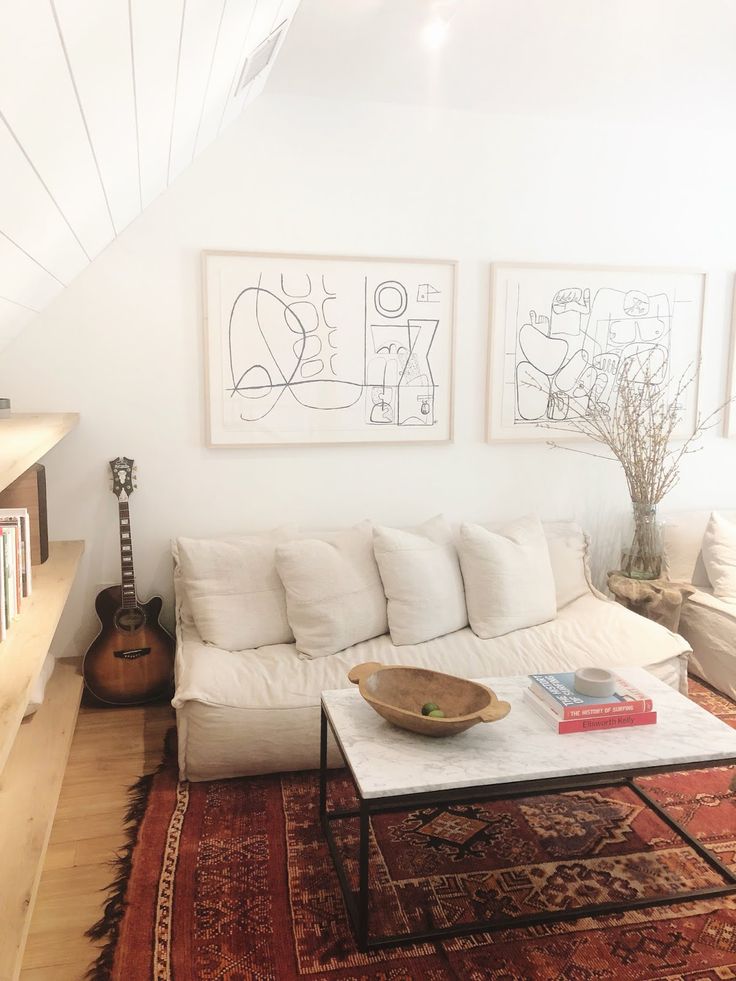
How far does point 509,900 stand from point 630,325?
262cm

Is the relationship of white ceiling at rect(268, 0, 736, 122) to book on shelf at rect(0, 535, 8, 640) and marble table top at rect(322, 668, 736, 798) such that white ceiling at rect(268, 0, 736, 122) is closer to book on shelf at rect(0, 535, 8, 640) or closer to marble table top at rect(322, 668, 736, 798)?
book on shelf at rect(0, 535, 8, 640)

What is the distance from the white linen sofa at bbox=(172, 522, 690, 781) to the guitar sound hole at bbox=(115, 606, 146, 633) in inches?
5.9

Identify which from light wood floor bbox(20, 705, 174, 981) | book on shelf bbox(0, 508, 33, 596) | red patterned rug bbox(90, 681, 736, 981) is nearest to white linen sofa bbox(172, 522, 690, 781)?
red patterned rug bbox(90, 681, 736, 981)

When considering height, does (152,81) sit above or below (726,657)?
above

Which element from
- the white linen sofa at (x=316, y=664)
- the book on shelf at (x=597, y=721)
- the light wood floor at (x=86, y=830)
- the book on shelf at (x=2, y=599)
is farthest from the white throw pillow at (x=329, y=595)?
the book on shelf at (x=2, y=599)

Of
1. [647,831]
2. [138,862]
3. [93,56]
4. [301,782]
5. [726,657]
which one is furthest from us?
[726,657]

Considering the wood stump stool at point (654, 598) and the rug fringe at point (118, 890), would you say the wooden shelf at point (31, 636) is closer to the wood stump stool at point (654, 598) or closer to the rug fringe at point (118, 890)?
the rug fringe at point (118, 890)

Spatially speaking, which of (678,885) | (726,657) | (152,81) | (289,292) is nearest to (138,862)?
(678,885)

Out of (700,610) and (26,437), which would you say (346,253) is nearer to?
(26,437)

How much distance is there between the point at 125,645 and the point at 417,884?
1.56 metres

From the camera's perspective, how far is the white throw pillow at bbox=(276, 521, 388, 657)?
121 inches

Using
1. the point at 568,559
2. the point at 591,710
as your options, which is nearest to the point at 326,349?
the point at 568,559

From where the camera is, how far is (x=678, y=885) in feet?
7.22

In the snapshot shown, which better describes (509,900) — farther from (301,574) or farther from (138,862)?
(301,574)
